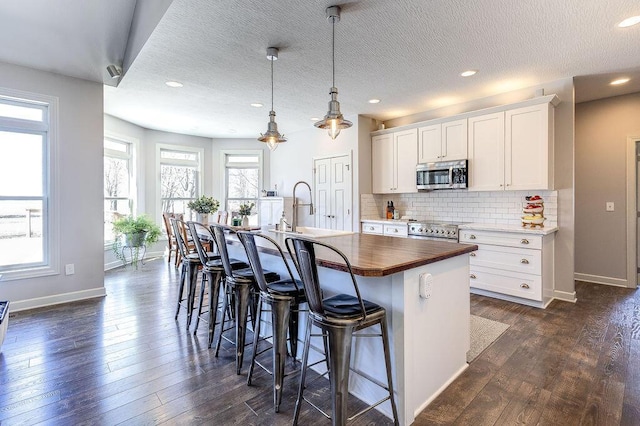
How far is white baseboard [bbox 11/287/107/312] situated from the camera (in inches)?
142

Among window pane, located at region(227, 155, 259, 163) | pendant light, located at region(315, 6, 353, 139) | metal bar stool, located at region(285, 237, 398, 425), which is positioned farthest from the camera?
window pane, located at region(227, 155, 259, 163)

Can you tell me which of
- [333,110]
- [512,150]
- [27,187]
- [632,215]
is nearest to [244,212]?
[333,110]

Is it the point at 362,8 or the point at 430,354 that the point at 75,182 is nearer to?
the point at 362,8

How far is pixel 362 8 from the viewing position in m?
2.41

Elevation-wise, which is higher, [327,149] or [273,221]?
[327,149]

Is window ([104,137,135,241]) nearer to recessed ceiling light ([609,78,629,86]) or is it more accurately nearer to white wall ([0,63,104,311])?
white wall ([0,63,104,311])

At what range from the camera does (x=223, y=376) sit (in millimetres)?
2256

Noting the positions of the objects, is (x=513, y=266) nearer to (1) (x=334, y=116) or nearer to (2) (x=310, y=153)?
(1) (x=334, y=116)

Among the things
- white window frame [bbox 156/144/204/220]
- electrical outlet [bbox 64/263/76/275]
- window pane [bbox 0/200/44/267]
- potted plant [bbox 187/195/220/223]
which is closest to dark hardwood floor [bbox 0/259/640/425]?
electrical outlet [bbox 64/263/76/275]

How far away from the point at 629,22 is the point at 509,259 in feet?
7.90

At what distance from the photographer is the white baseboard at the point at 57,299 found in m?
3.61

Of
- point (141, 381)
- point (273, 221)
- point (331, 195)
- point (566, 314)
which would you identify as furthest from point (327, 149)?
point (141, 381)

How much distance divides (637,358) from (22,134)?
20.9 feet

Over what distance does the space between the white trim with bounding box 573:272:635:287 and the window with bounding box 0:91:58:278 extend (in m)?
6.92
